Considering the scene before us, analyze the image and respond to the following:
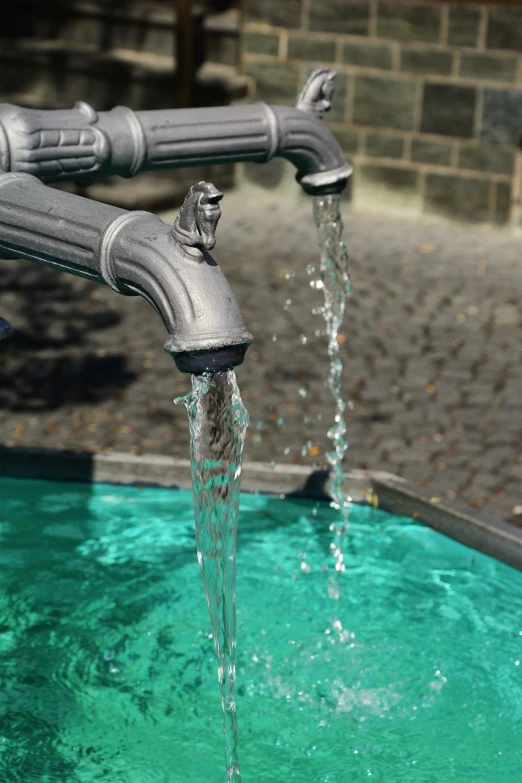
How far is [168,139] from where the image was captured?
14.1ft

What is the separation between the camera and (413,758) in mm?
4473

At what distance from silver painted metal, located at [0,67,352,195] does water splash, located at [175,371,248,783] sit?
88 cm

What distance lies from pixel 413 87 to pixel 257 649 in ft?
22.7

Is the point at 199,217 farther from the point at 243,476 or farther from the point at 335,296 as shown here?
the point at 243,476

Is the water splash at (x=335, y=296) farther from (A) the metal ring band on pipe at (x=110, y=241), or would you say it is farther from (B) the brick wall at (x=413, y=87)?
(B) the brick wall at (x=413, y=87)

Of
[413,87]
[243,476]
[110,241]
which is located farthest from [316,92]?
[413,87]

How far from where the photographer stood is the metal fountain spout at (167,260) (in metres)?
3.17

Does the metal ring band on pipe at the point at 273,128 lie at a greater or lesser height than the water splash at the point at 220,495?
greater

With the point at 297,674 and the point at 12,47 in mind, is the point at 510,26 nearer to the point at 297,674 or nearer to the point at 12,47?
the point at 12,47

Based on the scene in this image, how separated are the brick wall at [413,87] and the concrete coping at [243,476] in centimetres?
518

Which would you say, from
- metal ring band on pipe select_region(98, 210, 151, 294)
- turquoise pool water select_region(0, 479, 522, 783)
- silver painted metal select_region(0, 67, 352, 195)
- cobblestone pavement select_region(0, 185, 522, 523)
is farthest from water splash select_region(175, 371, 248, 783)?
cobblestone pavement select_region(0, 185, 522, 523)

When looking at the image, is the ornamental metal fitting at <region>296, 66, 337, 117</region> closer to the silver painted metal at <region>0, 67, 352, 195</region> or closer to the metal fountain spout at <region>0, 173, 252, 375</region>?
the silver painted metal at <region>0, 67, 352, 195</region>

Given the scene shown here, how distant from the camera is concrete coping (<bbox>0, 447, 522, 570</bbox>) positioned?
604cm

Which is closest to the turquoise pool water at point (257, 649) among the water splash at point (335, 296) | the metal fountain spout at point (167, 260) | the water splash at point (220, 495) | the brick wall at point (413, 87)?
the water splash at point (335, 296)
